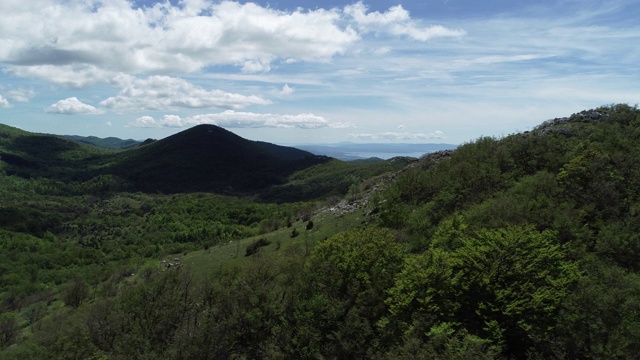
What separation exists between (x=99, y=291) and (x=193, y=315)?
4809 cm

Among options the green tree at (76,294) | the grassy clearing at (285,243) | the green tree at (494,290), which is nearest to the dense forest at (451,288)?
the green tree at (494,290)

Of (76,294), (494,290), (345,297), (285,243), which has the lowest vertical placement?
(76,294)

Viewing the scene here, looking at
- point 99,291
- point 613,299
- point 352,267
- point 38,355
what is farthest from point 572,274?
point 99,291

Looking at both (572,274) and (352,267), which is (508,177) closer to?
(572,274)

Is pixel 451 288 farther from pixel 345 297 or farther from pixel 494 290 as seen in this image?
pixel 345 297

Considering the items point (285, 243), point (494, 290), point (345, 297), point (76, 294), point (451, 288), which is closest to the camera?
point (494, 290)

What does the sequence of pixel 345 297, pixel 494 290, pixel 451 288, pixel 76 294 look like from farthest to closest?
pixel 76 294
pixel 345 297
pixel 451 288
pixel 494 290

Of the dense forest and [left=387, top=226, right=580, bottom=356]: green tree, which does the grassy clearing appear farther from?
[left=387, top=226, right=580, bottom=356]: green tree

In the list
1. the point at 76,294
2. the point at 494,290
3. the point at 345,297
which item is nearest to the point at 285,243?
the point at 345,297

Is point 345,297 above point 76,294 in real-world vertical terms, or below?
above

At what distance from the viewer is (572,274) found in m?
32.3

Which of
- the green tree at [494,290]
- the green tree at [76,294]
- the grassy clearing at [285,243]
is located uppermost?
the green tree at [494,290]

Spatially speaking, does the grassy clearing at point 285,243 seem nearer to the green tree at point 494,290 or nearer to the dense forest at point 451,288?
the dense forest at point 451,288

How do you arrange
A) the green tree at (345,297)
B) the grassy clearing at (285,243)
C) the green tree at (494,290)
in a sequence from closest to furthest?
the green tree at (494,290)
the green tree at (345,297)
the grassy clearing at (285,243)
